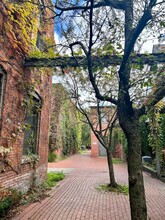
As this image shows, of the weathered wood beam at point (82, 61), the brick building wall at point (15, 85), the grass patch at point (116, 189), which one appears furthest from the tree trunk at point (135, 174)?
the grass patch at point (116, 189)

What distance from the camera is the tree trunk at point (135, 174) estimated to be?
118 inches

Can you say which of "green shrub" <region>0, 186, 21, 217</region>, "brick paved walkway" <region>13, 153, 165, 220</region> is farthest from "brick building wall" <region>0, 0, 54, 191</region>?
"brick paved walkway" <region>13, 153, 165, 220</region>

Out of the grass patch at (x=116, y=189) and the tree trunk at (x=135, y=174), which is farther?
the grass patch at (x=116, y=189)

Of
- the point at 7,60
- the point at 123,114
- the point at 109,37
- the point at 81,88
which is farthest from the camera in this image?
the point at 81,88

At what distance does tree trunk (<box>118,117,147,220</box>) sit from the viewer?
2986 mm

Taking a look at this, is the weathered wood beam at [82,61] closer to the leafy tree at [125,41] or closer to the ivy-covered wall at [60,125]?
the leafy tree at [125,41]

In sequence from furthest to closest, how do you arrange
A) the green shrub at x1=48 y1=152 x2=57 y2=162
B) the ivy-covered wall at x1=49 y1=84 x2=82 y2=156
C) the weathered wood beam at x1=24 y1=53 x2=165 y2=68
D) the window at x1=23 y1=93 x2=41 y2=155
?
1. the green shrub at x1=48 y1=152 x2=57 y2=162
2. the ivy-covered wall at x1=49 y1=84 x2=82 y2=156
3. the window at x1=23 y1=93 x2=41 y2=155
4. the weathered wood beam at x1=24 y1=53 x2=165 y2=68

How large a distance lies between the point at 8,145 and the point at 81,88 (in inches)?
189

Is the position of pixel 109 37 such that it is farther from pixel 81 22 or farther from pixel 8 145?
pixel 8 145

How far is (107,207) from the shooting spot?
530 cm

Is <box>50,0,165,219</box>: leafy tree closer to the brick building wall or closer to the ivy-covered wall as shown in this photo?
the brick building wall

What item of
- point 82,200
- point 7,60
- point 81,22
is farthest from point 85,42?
point 82,200

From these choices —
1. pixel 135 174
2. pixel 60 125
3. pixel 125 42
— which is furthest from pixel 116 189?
pixel 60 125

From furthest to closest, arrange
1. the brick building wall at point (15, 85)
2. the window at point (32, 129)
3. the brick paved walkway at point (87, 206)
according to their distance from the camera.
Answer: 1. the window at point (32, 129)
2. the brick building wall at point (15, 85)
3. the brick paved walkway at point (87, 206)
